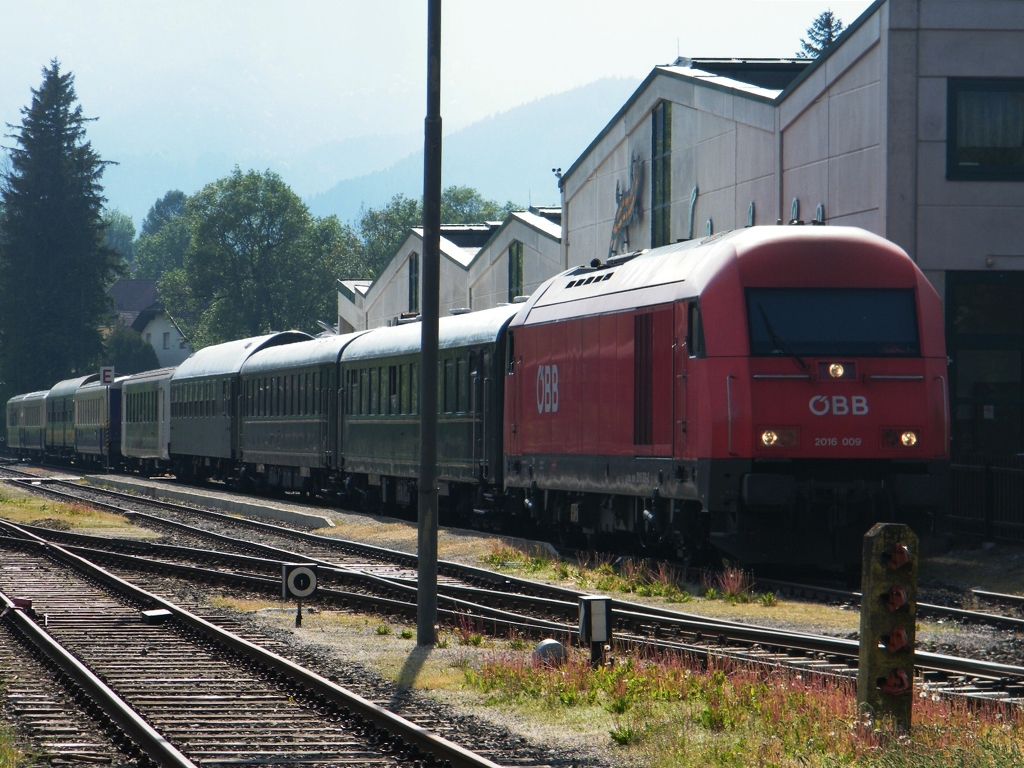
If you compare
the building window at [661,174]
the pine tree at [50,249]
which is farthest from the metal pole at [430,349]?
the pine tree at [50,249]

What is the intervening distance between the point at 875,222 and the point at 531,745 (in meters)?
17.9

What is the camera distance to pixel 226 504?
33750 mm

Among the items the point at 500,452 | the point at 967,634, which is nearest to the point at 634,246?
the point at 500,452

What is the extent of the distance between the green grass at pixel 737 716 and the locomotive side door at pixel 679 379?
5176 millimetres

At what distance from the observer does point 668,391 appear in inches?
639

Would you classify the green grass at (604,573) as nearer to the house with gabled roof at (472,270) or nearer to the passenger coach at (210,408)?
the house with gabled roof at (472,270)

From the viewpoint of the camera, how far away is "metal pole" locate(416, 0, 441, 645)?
12.3 m

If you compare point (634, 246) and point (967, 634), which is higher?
point (634, 246)

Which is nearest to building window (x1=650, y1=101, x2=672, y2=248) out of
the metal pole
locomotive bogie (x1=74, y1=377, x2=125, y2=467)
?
the metal pole

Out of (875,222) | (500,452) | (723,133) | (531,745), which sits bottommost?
(531,745)

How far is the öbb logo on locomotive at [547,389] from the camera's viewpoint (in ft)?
65.4

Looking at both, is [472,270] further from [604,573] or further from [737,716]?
[737,716]

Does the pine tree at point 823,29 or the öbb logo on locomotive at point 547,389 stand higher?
the pine tree at point 823,29

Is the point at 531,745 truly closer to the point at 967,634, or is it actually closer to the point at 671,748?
the point at 671,748
